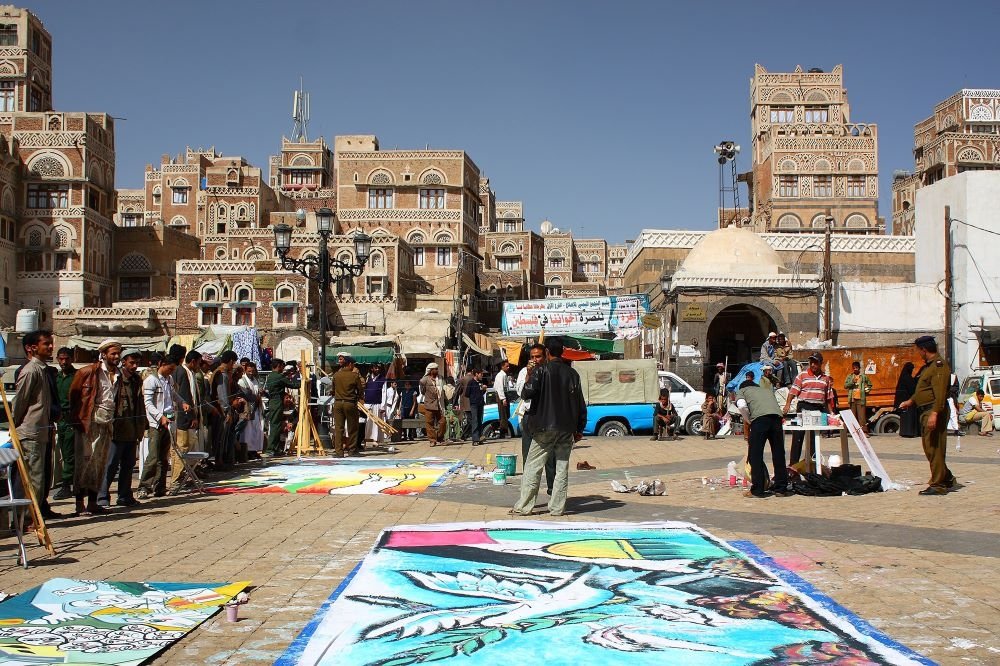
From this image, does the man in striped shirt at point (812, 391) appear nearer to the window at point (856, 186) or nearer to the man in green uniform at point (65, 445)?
the man in green uniform at point (65, 445)

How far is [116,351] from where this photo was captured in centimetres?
937

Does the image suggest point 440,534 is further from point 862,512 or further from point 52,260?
point 52,260

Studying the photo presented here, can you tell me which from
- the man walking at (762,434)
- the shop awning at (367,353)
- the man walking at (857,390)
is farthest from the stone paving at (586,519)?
the shop awning at (367,353)

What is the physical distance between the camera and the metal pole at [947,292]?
26.6m

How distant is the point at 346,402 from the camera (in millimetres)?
15398

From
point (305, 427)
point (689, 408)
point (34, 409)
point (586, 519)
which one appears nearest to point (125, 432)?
point (34, 409)

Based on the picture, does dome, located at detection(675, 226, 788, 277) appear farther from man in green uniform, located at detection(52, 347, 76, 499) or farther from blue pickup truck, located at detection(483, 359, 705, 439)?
man in green uniform, located at detection(52, 347, 76, 499)

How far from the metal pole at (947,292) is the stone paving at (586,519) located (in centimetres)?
1643

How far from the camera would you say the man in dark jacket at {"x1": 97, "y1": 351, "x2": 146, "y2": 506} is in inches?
368

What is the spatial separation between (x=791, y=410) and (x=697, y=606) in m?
6.12

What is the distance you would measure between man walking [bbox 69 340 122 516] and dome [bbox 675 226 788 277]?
21.8m

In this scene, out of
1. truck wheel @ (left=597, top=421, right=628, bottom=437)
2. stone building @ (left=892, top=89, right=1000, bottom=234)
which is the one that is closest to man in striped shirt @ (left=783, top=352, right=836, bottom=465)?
truck wheel @ (left=597, top=421, right=628, bottom=437)

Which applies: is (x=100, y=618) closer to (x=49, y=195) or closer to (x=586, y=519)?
(x=586, y=519)

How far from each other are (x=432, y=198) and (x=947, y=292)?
38594 millimetres
